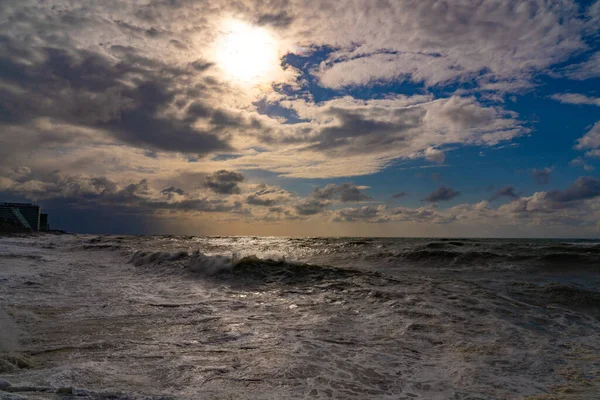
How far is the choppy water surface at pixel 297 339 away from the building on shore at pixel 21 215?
9776 cm

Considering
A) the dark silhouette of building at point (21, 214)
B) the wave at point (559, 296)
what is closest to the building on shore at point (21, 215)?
the dark silhouette of building at point (21, 214)

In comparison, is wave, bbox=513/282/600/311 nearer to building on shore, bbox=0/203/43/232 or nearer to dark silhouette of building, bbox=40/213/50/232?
building on shore, bbox=0/203/43/232

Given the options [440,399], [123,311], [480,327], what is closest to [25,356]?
[123,311]

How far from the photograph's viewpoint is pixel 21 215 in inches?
3804

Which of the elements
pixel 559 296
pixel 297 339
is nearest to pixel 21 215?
pixel 297 339

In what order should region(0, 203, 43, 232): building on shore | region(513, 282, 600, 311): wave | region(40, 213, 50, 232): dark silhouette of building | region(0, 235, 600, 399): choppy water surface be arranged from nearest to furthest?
region(0, 235, 600, 399): choppy water surface, region(513, 282, 600, 311): wave, region(0, 203, 43, 232): building on shore, region(40, 213, 50, 232): dark silhouette of building

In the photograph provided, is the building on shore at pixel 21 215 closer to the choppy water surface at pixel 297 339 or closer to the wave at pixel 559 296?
the choppy water surface at pixel 297 339

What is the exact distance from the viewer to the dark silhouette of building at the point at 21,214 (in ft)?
300

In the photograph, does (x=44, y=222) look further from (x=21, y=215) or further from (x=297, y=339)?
(x=297, y=339)

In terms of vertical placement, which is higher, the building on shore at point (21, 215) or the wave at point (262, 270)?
the building on shore at point (21, 215)

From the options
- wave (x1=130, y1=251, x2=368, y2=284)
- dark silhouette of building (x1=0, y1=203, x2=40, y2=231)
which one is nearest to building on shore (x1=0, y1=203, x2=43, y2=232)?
dark silhouette of building (x1=0, y1=203, x2=40, y2=231)

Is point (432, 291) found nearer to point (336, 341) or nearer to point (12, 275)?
point (336, 341)

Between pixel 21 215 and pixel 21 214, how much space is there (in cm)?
59

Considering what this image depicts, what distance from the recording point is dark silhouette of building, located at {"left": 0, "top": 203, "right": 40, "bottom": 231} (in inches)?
3602
